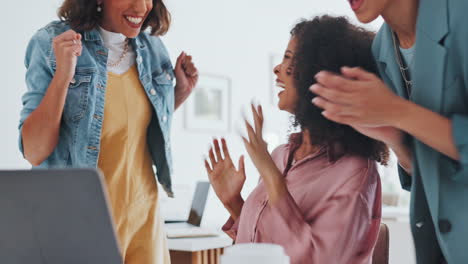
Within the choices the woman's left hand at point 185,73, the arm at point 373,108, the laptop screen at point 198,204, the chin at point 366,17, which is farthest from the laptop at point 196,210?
the arm at point 373,108

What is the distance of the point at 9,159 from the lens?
3.09 meters

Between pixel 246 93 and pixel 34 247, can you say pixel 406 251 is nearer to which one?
pixel 246 93

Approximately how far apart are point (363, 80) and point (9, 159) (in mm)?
2715

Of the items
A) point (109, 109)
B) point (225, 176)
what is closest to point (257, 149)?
point (225, 176)

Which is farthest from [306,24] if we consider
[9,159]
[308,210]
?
[9,159]

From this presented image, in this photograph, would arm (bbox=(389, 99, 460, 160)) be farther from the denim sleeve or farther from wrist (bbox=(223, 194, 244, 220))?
the denim sleeve

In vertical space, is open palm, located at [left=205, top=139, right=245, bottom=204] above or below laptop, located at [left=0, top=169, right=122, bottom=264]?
below

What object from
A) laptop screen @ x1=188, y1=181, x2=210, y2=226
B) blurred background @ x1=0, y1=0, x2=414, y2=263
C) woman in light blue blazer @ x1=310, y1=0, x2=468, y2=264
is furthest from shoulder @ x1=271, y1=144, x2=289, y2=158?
blurred background @ x1=0, y1=0, x2=414, y2=263

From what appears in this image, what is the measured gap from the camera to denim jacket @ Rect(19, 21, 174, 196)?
1.37 m

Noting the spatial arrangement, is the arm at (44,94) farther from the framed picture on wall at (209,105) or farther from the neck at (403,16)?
the framed picture on wall at (209,105)

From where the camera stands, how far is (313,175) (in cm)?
130

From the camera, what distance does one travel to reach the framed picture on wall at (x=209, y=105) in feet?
14.1

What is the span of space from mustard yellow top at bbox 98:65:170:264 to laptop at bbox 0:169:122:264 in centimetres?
68

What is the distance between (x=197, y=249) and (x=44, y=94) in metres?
0.96
